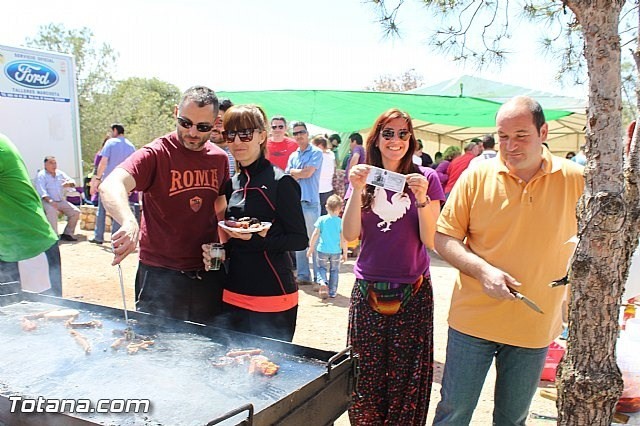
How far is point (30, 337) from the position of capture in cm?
244

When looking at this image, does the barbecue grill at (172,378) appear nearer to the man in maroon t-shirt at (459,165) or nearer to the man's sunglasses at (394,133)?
the man's sunglasses at (394,133)

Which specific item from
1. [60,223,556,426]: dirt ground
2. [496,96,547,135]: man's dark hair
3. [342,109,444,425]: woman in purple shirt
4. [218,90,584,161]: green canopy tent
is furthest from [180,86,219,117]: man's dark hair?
[218,90,584,161]: green canopy tent

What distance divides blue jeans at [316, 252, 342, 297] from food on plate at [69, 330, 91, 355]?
4101 mm

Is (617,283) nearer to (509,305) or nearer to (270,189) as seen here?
(509,305)

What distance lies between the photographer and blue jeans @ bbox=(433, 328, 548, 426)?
239 centimetres

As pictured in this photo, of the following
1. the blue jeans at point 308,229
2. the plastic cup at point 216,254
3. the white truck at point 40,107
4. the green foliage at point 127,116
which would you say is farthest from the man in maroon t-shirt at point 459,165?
the green foliage at point 127,116

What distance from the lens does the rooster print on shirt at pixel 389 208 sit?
110 inches

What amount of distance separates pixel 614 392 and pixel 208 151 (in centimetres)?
219

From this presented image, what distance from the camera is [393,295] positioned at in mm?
2732

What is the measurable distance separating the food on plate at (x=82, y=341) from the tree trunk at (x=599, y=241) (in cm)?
191

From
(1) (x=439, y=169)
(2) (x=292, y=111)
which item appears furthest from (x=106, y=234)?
(1) (x=439, y=169)

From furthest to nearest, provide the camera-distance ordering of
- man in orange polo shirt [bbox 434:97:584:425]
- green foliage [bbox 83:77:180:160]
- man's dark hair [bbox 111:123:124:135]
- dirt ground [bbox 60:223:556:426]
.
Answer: green foliage [bbox 83:77:180:160], man's dark hair [bbox 111:123:124:135], dirt ground [bbox 60:223:556:426], man in orange polo shirt [bbox 434:97:584:425]

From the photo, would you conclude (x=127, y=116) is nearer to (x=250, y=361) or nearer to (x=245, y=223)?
(x=245, y=223)

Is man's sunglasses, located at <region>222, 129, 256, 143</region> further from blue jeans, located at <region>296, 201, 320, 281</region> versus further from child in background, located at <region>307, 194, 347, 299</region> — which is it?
blue jeans, located at <region>296, 201, 320, 281</region>
